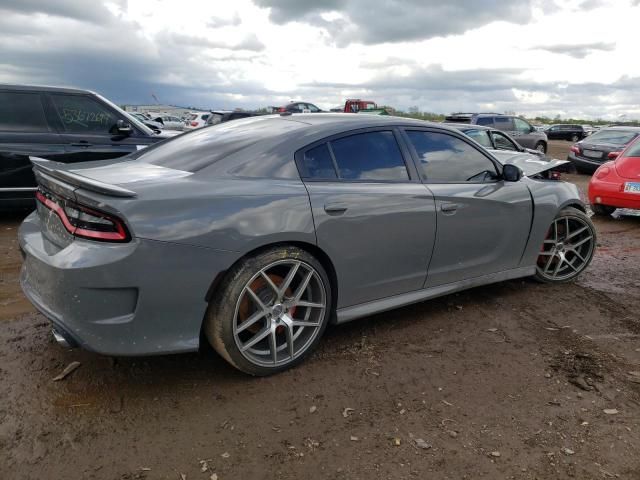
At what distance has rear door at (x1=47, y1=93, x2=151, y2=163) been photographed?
254 inches

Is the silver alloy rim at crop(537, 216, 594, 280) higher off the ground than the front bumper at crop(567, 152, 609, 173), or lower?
higher

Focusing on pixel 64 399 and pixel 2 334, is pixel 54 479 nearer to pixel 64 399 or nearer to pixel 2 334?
pixel 64 399

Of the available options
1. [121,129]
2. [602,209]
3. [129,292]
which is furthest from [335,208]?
[602,209]

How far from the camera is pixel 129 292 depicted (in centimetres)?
240

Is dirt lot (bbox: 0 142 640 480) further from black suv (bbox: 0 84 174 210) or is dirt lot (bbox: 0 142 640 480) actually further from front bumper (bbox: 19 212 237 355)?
black suv (bbox: 0 84 174 210)

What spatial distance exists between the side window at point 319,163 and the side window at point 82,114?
15.5 ft

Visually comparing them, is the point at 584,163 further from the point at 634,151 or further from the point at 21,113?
the point at 21,113

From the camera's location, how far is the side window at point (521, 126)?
17656mm

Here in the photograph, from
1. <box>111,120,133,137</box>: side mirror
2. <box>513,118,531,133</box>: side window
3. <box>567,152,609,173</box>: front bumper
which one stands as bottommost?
<box>567,152,609,173</box>: front bumper

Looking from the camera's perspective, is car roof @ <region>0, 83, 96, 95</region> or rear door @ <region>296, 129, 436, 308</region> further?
car roof @ <region>0, 83, 96, 95</region>

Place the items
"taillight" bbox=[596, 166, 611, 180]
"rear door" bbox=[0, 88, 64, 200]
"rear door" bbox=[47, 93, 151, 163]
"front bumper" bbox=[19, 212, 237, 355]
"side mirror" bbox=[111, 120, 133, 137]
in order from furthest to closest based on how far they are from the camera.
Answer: "taillight" bbox=[596, 166, 611, 180], "side mirror" bbox=[111, 120, 133, 137], "rear door" bbox=[47, 93, 151, 163], "rear door" bbox=[0, 88, 64, 200], "front bumper" bbox=[19, 212, 237, 355]

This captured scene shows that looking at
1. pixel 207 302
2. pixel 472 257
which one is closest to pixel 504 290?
pixel 472 257

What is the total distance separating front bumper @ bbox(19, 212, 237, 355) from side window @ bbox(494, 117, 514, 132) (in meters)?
16.6

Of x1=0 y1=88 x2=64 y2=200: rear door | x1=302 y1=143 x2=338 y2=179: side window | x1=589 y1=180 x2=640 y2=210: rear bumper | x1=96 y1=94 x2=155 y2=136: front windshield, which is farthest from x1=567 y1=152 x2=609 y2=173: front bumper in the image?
x1=0 y1=88 x2=64 y2=200: rear door
